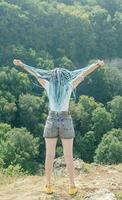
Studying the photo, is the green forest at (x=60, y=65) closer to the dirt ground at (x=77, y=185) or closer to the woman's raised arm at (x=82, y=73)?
the dirt ground at (x=77, y=185)

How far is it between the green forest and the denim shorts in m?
20.5

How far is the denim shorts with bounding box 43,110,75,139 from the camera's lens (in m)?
6.80

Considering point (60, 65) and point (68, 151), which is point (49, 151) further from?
point (60, 65)

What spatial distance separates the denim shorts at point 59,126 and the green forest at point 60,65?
2050 centimetres

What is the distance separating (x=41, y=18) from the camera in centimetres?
7131

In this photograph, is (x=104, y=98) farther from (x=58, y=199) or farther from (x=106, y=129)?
(x=58, y=199)

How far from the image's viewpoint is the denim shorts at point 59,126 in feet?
22.3

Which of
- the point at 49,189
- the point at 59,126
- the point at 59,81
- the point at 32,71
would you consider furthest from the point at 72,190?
the point at 32,71

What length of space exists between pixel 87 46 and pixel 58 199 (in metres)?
68.6

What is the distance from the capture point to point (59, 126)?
680 centimetres

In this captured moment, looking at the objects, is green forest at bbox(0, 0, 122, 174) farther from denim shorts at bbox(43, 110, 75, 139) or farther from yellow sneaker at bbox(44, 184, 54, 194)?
denim shorts at bbox(43, 110, 75, 139)

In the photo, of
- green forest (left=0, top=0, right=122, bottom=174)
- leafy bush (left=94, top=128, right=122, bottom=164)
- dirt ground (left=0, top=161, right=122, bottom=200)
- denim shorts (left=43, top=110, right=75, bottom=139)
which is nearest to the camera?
denim shorts (left=43, top=110, right=75, bottom=139)

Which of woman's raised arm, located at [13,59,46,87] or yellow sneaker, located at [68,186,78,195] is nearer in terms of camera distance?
yellow sneaker, located at [68,186,78,195]

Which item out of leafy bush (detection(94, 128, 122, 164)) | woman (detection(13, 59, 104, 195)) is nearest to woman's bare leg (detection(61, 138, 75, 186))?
woman (detection(13, 59, 104, 195))
